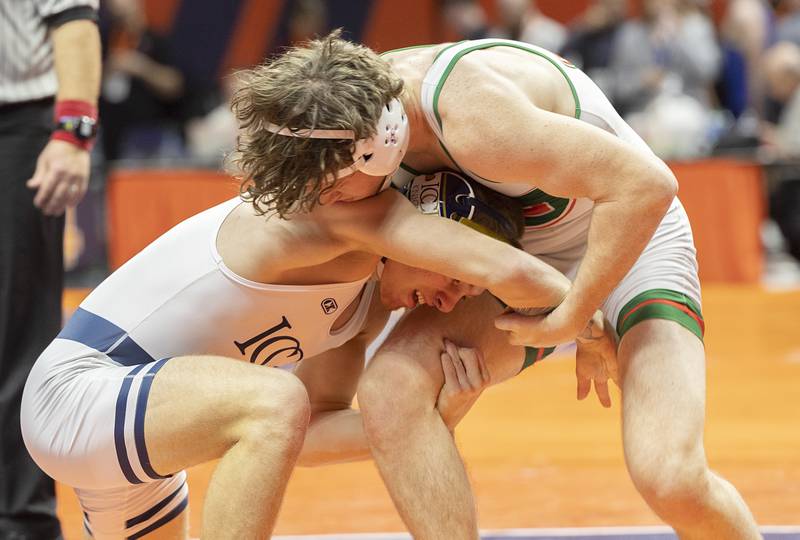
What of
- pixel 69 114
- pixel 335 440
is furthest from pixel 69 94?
pixel 335 440

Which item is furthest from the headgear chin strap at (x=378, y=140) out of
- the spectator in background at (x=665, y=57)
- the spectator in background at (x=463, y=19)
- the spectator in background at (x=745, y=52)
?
the spectator in background at (x=463, y=19)

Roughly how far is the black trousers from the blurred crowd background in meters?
5.94

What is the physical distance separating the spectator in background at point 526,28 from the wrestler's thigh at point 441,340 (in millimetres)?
8523

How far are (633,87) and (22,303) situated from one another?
839cm

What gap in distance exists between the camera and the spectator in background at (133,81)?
1259cm

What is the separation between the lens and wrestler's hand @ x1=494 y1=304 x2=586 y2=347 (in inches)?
129

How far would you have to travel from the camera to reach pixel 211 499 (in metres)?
3.05

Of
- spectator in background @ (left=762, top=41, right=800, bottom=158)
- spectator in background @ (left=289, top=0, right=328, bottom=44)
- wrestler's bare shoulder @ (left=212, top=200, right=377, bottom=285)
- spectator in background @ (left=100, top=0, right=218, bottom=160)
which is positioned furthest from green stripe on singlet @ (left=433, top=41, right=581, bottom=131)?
spectator in background @ (left=100, top=0, right=218, bottom=160)

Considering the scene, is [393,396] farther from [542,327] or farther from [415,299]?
[542,327]

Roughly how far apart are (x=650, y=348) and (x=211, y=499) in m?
1.24

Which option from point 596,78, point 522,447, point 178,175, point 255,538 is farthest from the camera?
point 596,78

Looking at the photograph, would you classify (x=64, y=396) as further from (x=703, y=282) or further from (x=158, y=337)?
(x=703, y=282)

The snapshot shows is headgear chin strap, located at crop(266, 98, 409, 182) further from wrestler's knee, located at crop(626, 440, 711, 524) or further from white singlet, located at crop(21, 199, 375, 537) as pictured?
wrestler's knee, located at crop(626, 440, 711, 524)

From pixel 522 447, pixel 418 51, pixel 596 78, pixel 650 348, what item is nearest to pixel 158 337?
pixel 418 51
